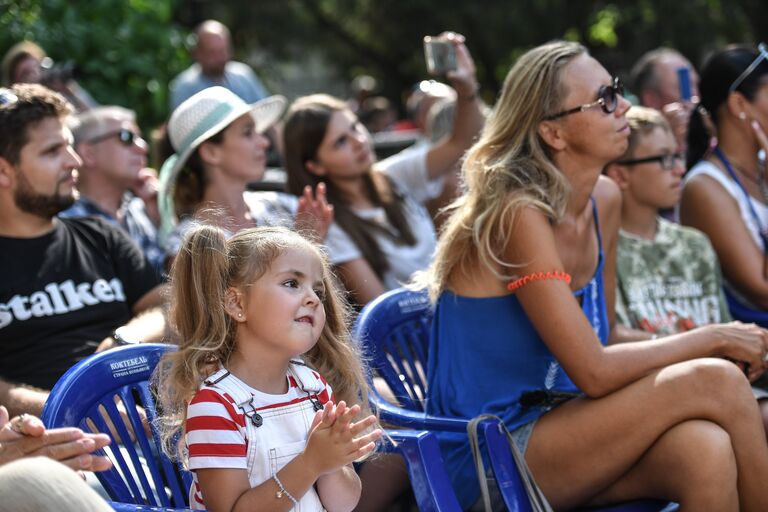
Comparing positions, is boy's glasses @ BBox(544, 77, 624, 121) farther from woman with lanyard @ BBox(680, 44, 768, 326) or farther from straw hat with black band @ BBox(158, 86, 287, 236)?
straw hat with black band @ BBox(158, 86, 287, 236)

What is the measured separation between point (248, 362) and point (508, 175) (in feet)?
3.66

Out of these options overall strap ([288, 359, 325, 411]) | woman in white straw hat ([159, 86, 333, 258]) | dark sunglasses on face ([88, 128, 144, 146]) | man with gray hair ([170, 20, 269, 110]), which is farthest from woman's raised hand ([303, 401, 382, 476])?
man with gray hair ([170, 20, 269, 110])

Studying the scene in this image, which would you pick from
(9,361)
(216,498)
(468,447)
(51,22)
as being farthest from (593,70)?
(51,22)

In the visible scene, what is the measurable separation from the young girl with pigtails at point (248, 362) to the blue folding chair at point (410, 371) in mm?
497

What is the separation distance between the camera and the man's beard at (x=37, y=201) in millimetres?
3436

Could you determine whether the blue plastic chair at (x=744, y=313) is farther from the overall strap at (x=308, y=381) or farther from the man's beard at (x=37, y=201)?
the man's beard at (x=37, y=201)

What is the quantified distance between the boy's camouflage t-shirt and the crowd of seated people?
1 cm

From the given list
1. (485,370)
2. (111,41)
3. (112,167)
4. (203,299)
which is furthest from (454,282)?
(111,41)

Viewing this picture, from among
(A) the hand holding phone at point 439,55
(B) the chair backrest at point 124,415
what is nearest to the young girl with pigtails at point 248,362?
(B) the chair backrest at point 124,415

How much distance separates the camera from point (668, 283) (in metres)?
4.05

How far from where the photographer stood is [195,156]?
4.33m

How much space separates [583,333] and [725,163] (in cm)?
180

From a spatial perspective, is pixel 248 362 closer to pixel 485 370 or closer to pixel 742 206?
pixel 485 370

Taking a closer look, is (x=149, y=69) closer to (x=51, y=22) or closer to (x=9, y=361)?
(x=51, y=22)
